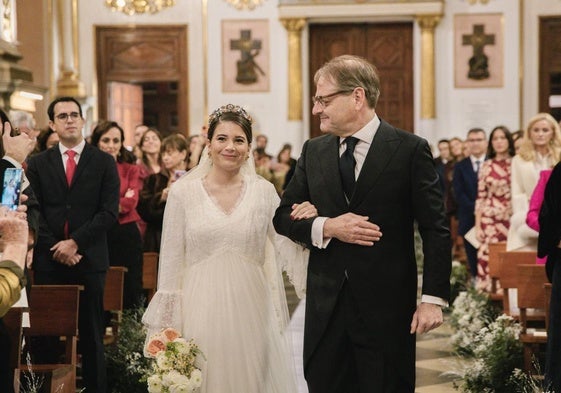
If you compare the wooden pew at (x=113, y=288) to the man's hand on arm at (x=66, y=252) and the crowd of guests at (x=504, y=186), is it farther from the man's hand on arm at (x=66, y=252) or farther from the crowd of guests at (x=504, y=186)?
the crowd of guests at (x=504, y=186)

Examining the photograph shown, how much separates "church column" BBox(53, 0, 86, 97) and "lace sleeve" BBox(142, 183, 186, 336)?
51.4 feet

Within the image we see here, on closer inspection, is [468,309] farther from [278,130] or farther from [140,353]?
[278,130]

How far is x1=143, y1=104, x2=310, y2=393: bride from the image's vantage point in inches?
198

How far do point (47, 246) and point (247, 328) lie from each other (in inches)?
83.3

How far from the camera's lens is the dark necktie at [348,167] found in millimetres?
4266

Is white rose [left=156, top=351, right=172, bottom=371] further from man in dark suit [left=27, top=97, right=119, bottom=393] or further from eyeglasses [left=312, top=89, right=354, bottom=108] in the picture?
man in dark suit [left=27, top=97, right=119, bottom=393]

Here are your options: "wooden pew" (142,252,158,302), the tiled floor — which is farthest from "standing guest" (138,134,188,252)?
the tiled floor

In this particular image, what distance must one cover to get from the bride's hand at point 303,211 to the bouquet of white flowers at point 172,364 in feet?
3.13

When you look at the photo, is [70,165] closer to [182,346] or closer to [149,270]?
[149,270]

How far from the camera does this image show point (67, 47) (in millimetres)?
20625

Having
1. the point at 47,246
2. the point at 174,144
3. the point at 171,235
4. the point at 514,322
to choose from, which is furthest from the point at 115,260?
the point at 171,235

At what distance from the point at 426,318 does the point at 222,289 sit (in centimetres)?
132

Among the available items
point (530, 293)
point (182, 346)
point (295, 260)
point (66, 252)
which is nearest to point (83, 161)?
point (66, 252)

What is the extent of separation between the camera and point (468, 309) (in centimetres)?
998
